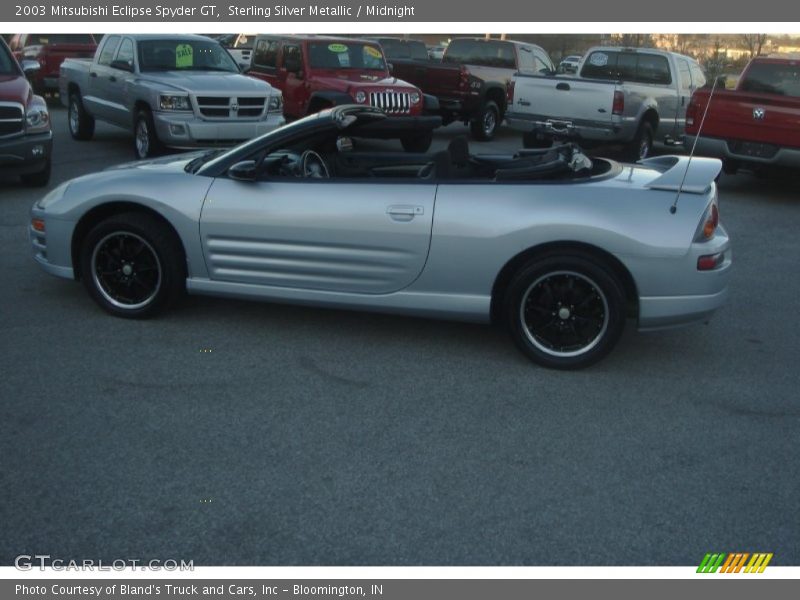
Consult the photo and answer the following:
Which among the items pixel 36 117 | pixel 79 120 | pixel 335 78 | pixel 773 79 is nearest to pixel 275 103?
pixel 335 78

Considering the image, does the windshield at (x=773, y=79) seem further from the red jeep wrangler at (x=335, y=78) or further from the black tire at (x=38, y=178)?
the black tire at (x=38, y=178)

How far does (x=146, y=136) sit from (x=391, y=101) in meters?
3.74

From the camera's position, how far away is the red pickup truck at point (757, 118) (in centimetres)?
1157

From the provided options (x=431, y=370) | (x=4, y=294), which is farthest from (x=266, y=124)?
(x=431, y=370)

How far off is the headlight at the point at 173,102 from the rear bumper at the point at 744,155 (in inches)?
261

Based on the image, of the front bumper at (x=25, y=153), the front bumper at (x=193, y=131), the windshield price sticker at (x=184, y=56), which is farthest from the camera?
the windshield price sticker at (x=184, y=56)

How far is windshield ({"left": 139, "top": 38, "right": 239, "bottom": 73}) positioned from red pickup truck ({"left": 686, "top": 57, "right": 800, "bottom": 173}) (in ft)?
22.7

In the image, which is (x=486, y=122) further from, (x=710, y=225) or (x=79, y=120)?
(x=710, y=225)

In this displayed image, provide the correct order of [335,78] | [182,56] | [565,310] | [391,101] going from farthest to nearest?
1. [335,78]
2. [391,101]
3. [182,56]
4. [565,310]

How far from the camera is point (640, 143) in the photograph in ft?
48.2

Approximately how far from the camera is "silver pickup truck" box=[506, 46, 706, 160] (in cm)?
1393

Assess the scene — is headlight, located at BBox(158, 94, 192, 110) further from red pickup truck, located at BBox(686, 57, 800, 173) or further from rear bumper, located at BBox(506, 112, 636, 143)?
red pickup truck, located at BBox(686, 57, 800, 173)

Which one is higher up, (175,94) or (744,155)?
(175,94)

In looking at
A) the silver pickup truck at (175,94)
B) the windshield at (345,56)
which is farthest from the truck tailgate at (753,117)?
the silver pickup truck at (175,94)
